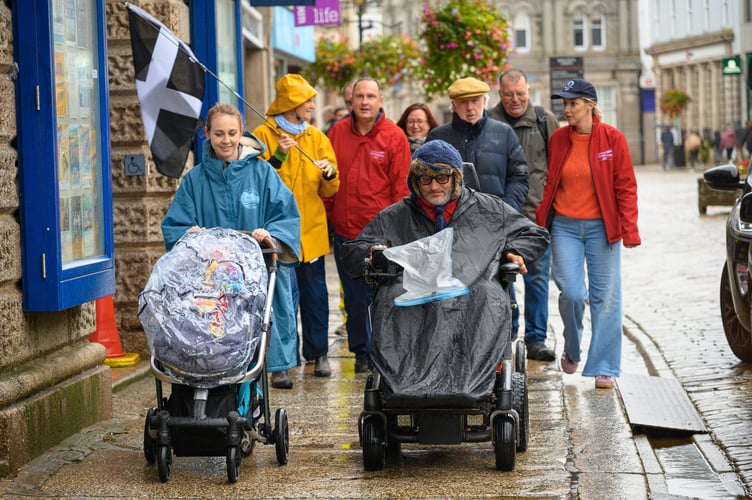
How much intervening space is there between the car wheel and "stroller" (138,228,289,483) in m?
4.31

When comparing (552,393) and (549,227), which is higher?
(549,227)

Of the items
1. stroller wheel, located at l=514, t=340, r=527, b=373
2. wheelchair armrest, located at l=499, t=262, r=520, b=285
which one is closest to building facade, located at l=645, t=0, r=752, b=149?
stroller wheel, located at l=514, t=340, r=527, b=373

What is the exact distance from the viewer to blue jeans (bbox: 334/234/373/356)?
9773 mm

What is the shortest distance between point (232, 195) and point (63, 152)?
0.90 meters

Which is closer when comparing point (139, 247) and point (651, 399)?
point (651, 399)

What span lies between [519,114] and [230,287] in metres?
4.30

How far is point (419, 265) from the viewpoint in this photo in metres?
6.71

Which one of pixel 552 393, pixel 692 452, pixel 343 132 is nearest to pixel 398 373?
pixel 692 452

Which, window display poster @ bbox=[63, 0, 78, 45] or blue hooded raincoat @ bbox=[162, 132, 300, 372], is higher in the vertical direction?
window display poster @ bbox=[63, 0, 78, 45]

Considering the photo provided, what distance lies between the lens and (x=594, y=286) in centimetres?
896

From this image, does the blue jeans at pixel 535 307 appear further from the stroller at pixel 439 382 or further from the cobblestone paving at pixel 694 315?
the stroller at pixel 439 382

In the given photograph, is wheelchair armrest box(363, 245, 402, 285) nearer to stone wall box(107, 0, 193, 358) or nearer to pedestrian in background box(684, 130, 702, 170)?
stone wall box(107, 0, 193, 358)

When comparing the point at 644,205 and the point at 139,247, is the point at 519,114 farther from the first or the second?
the point at 644,205

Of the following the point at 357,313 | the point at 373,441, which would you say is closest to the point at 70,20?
the point at 373,441
